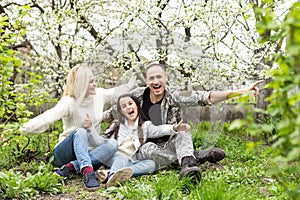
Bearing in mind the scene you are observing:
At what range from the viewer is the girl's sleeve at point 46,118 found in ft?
13.1

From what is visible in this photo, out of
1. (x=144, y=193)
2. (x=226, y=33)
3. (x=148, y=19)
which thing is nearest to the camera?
(x=144, y=193)

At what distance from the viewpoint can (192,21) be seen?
620 cm

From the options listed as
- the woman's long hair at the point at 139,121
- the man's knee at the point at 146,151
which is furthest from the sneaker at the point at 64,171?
the man's knee at the point at 146,151

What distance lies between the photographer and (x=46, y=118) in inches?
161

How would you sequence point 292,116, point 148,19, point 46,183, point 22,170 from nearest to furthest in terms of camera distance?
point 292,116 < point 46,183 < point 22,170 < point 148,19

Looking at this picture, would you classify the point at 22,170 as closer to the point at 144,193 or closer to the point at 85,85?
the point at 85,85

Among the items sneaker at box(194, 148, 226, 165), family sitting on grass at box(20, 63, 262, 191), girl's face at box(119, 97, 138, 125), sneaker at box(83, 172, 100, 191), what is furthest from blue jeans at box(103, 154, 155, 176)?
sneaker at box(194, 148, 226, 165)

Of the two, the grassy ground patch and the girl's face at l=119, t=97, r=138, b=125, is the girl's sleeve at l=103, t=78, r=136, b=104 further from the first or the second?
the grassy ground patch

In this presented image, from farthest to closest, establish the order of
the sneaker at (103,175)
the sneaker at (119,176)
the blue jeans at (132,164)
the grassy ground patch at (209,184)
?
the blue jeans at (132,164) → the sneaker at (103,175) → the sneaker at (119,176) → the grassy ground patch at (209,184)

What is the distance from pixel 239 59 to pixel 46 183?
3779mm

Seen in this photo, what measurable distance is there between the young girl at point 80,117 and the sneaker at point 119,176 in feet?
1.43

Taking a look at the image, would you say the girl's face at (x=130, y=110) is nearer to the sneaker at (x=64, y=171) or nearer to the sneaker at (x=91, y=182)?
the sneaker at (x=91, y=182)

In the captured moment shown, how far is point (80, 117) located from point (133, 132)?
539 mm

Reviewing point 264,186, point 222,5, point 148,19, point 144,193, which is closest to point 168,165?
point 264,186
